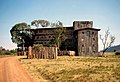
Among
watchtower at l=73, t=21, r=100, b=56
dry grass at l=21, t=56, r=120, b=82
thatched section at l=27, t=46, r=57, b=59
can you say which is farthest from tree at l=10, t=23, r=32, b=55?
dry grass at l=21, t=56, r=120, b=82

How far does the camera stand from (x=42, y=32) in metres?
86.7

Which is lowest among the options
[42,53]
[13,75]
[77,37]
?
[13,75]

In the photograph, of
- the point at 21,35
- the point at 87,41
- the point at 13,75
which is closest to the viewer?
the point at 13,75

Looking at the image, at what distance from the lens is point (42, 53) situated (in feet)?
137

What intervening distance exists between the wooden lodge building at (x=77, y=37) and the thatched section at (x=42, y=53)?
82.6 ft

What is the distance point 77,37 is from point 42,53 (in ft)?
92.6

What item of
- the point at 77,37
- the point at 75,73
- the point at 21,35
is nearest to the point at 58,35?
the point at 77,37

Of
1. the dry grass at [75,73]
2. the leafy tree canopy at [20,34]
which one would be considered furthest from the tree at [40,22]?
the dry grass at [75,73]

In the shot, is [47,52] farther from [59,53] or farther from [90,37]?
[90,37]

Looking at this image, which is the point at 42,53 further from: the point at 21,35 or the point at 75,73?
the point at 21,35

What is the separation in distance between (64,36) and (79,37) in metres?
11.5

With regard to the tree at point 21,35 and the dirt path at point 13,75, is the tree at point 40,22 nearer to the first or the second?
the tree at point 21,35

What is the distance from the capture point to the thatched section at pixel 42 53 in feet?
135

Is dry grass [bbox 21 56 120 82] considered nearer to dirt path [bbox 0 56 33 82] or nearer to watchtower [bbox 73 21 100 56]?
dirt path [bbox 0 56 33 82]
